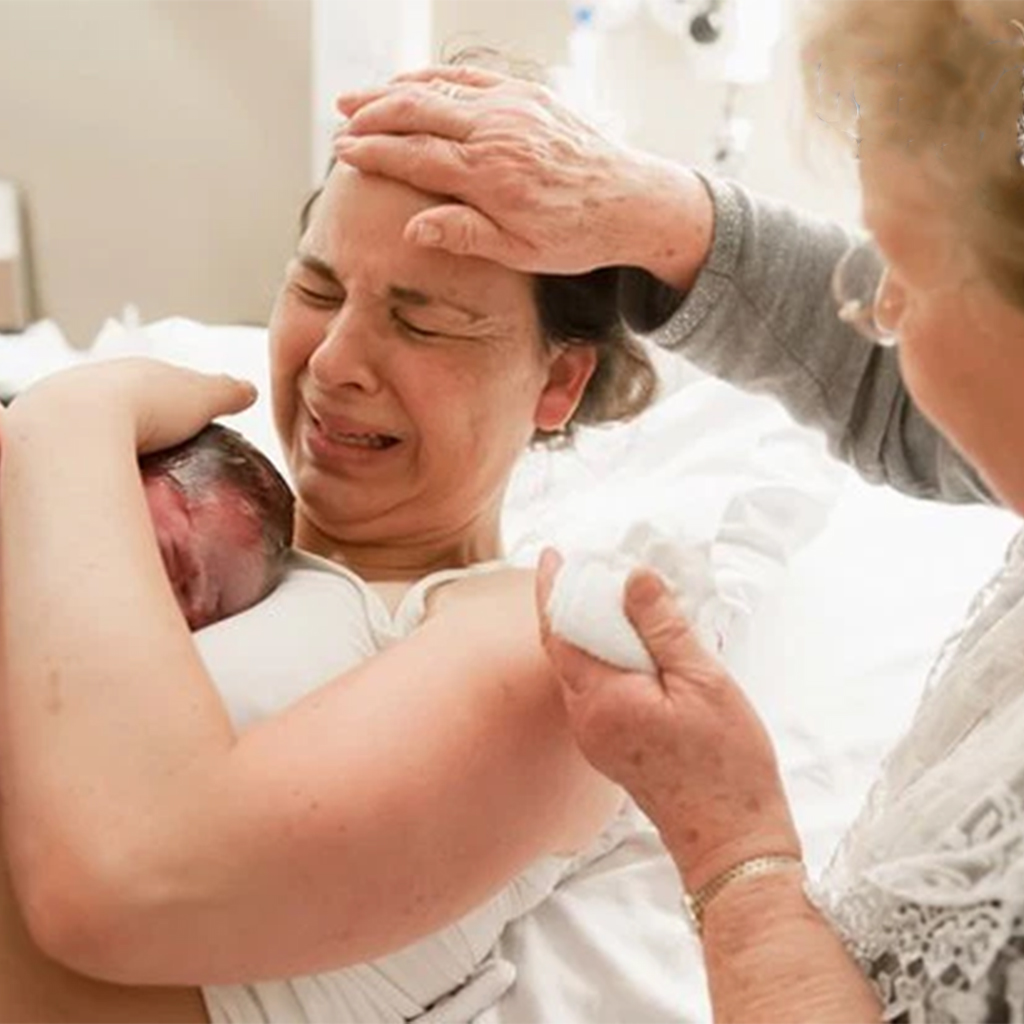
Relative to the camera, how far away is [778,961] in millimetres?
924

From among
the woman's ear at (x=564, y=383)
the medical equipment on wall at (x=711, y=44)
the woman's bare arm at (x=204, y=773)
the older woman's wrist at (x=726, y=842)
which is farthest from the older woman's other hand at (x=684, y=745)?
the medical equipment on wall at (x=711, y=44)

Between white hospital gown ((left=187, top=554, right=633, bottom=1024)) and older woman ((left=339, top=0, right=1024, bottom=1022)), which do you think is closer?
older woman ((left=339, top=0, right=1024, bottom=1022))

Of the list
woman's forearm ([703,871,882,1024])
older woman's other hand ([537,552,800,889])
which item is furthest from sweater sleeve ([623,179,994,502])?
woman's forearm ([703,871,882,1024])

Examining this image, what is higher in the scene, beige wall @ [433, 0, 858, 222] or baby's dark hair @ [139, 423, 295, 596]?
baby's dark hair @ [139, 423, 295, 596]

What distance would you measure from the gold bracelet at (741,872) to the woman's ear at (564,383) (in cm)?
58

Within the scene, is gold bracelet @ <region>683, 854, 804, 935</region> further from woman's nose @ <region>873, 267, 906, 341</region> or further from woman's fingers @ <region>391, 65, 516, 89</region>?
woman's fingers @ <region>391, 65, 516, 89</region>

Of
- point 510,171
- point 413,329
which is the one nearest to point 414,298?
point 413,329

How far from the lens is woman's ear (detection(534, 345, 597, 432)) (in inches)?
56.2

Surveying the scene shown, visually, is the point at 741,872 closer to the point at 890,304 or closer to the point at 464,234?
the point at 890,304

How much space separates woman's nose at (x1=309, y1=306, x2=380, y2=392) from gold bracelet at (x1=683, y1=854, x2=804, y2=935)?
55 cm

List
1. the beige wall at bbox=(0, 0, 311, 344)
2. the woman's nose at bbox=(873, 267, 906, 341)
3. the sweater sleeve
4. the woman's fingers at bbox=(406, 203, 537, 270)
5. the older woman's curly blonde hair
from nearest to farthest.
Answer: the older woman's curly blonde hair, the woman's nose at bbox=(873, 267, 906, 341), the woman's fingers at bbox=(406, 203, 537, 270), the sweater sleeve, the beige wall at bbox=(0, 0, 311, 344)

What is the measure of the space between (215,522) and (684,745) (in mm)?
435

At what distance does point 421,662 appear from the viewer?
1.11 metres

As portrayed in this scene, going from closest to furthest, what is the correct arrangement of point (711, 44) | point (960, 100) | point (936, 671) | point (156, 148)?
point (960, 100), point (936, 671), point (711, 44), point (156, 148)
